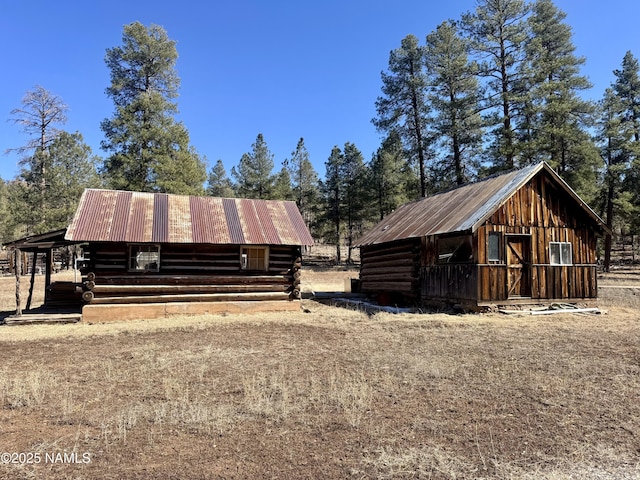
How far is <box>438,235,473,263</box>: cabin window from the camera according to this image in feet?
53.4

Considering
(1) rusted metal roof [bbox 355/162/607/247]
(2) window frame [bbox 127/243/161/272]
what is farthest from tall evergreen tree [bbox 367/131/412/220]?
(2) window frame [bbox 127/243/161/272]

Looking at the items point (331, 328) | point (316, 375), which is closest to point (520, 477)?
point (316, 375)

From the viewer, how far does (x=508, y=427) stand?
5289 mm

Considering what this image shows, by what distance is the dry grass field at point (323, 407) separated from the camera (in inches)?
172

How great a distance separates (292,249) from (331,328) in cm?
481

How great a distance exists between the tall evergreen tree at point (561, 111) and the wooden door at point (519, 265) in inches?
571

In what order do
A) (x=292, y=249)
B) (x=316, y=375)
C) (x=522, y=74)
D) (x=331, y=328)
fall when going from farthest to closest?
1. (x=522, y=74)
2. (x=292, y=249)
3. (x=331, y=328)
4. (x=316, y=375)

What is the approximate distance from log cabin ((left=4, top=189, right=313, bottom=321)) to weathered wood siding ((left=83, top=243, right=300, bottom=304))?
0.03 metres

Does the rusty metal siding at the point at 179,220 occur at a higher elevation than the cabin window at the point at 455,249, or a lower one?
higher

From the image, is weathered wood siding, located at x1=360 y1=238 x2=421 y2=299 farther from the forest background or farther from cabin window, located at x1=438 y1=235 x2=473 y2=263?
the forest background

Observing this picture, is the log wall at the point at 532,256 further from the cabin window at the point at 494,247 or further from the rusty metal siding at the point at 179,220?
the rusty metal siding at the point at 179,220

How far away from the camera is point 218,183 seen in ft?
→ 254

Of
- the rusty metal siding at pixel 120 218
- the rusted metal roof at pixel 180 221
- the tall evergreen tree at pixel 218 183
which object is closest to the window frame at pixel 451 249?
the rusted metal roof at pixel 180 221

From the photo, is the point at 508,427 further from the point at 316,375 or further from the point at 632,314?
the point at 632,314
